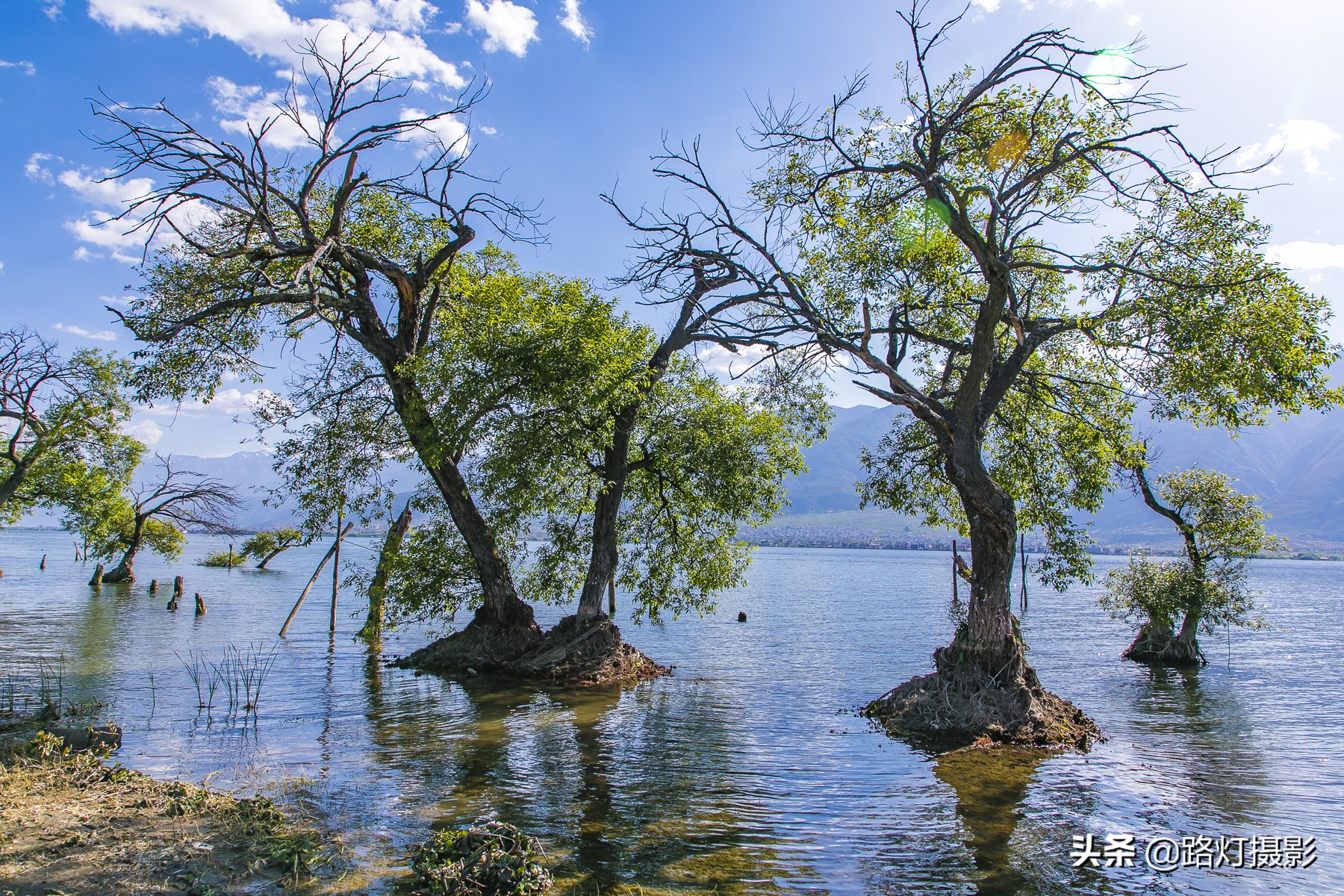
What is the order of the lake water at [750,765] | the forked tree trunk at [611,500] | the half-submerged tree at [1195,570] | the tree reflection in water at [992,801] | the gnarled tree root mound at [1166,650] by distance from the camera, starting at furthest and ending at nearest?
1. the gnarled tree root mound at [1166,650]
2. the half-submerged tree at [1195,570]
3. the forked tree trunk at [611,500]
4. the lake water at [750,765]
5. the tree reflection in water at [992,801]

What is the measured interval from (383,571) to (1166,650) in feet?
93.2

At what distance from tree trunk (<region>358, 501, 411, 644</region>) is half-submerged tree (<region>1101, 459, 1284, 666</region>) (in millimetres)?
24875

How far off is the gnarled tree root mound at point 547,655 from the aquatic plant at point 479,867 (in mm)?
13179

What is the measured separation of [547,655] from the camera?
72.8ft

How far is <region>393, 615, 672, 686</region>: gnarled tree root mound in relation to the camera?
2175cm

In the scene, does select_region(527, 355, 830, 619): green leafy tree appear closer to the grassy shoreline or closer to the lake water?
the lake water

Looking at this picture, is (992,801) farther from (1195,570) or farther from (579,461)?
(1195,570)

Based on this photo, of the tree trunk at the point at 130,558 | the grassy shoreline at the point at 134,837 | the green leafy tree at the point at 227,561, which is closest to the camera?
the grassy shoreline at the point at 134,837

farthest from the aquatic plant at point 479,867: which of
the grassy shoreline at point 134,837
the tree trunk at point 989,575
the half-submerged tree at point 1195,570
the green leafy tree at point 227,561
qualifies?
the green leafy tree at point 227,561

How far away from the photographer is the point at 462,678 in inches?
878

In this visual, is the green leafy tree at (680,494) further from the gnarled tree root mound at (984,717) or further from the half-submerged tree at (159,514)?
the half-submerged tree at (159,514)

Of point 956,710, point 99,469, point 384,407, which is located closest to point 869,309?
point 956,710

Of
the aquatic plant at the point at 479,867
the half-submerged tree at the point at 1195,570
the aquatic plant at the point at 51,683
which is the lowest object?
the aquatic plant at the point at 51,683

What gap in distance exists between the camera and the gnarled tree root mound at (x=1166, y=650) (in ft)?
93.6
